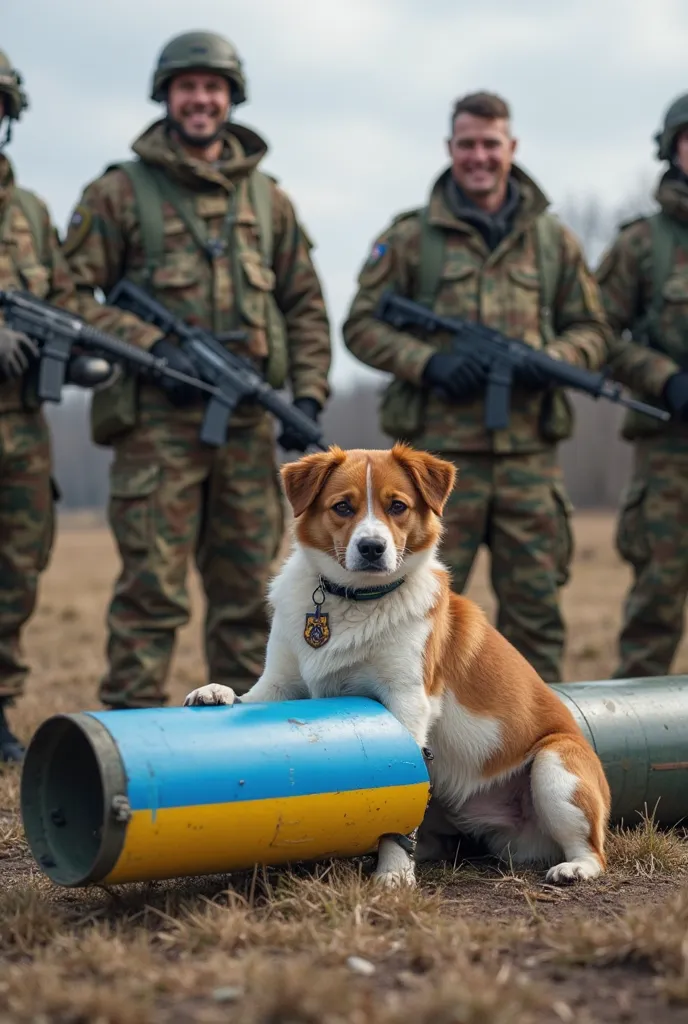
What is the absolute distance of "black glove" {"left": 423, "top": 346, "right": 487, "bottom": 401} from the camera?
6.57 m

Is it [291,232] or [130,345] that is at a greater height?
[291,232]

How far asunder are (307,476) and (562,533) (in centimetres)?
289

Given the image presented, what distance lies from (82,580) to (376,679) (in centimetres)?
1881

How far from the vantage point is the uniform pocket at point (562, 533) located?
22.3ft

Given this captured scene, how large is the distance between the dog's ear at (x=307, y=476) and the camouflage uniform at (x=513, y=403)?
7.97 feet

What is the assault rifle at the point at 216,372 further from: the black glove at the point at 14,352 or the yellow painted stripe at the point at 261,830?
the yellow painted stripe at the point at 261,830

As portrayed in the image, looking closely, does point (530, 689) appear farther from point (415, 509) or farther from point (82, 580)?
point (82, 580)

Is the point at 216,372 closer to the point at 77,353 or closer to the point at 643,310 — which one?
the point at 77,353

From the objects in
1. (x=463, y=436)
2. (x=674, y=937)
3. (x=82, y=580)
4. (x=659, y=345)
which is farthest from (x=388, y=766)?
(x=82, y=580)

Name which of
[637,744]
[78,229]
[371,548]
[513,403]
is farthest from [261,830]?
[78,229]

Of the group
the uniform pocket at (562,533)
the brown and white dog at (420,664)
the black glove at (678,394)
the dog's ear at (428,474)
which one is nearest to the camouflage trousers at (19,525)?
the brown and white dog at (420,664)

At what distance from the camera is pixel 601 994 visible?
2951 mm

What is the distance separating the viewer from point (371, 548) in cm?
400

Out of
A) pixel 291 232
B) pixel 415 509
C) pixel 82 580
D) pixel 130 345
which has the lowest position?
pixel 82 580
